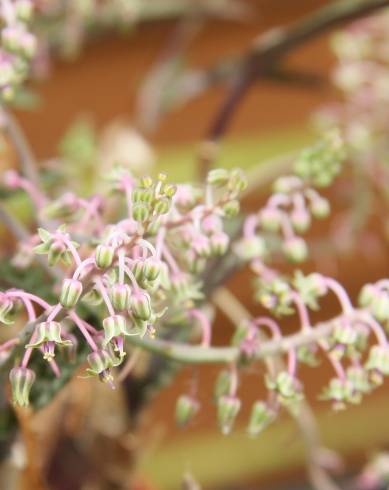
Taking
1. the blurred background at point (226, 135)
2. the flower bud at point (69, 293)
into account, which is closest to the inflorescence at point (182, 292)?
the flower bud at point (69, 293)

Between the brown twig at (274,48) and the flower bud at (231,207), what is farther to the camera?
the brown twig at (274,48)

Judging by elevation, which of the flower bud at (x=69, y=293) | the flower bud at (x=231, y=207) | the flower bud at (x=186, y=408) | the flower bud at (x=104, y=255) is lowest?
the flower bud at (x=186, y=408)

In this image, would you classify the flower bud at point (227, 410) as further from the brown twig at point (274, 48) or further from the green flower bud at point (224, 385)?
the brown twig at point (274, 48)

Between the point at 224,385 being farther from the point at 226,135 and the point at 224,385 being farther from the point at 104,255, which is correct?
the point at 226,135

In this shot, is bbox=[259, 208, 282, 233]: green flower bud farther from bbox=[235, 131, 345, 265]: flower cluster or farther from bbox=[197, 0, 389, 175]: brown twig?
bbox=[197, 0, 389, 175]: brown twig

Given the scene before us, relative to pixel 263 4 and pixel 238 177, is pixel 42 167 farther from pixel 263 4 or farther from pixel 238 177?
pixel 263 4

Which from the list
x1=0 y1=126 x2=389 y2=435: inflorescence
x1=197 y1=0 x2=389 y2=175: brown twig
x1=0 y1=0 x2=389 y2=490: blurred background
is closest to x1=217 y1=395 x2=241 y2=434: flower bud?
x1=0 y1=126 x2=389 y2=435: inflorescence
